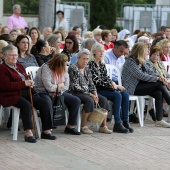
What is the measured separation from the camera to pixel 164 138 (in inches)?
494

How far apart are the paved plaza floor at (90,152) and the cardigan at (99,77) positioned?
2.98 feet

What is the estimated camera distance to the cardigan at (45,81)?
40.0ft

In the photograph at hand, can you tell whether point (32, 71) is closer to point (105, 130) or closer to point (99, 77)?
Result: point (99, 77)

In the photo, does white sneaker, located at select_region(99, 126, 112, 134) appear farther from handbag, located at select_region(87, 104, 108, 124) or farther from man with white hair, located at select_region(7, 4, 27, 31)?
man with white hair, located at select_region(7, 4, 27, 31)

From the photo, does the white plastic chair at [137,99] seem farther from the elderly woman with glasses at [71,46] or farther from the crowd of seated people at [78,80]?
the elderly woman with glasses at [71,46]

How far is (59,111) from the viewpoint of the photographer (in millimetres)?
12195

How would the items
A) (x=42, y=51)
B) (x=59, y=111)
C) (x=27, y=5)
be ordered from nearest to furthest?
(x=59, y=111) → (x=42, y=51) → (x=27, y=5)

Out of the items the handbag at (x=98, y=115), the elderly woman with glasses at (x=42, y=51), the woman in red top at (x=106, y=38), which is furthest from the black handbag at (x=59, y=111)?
the woman in red top at (x=106, y=38)

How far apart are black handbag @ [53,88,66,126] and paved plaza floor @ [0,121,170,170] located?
0.26 metres

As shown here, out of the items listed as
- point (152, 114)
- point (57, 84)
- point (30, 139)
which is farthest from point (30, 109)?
point (152, 114)

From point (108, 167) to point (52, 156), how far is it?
0.95 m

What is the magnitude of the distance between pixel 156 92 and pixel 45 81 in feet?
8.17

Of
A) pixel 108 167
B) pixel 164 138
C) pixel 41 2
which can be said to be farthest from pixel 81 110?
pixel 41 2

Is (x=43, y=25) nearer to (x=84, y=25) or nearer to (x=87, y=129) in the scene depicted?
(x=84, y=25)
